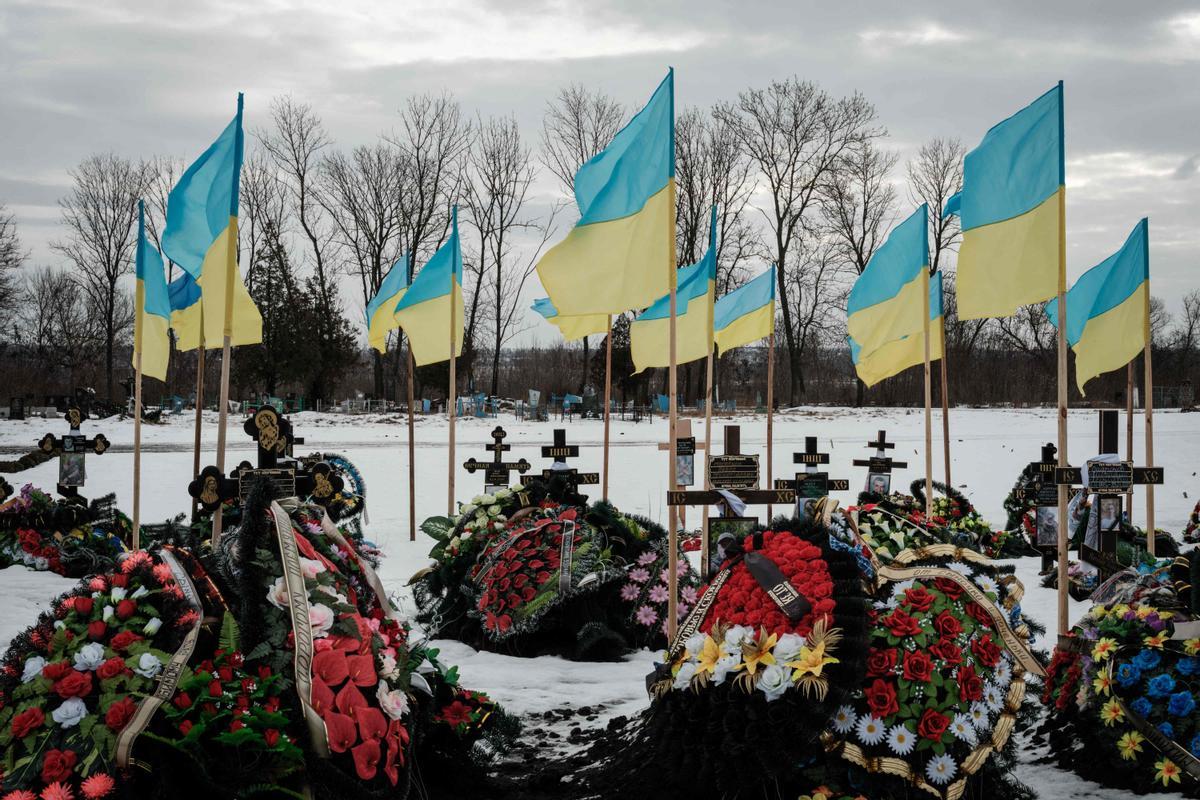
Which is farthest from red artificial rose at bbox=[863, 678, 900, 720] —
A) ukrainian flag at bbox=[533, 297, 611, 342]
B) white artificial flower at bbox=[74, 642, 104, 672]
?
ukrainian flag at bbox=[533, 297, 611, 342]

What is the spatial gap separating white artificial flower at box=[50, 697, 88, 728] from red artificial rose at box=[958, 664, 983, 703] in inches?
121

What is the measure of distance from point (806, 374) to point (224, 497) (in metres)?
57.9

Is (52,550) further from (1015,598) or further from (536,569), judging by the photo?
(1015,598)

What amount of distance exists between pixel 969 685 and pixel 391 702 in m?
2.22

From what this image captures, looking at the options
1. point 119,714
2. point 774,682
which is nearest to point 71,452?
point 119,714

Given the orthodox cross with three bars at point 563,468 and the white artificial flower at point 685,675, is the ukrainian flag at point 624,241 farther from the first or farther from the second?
the white artificial flower at point 685,675

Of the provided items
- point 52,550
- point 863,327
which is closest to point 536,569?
point 863,327

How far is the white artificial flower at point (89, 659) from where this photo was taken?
2955 millimetres

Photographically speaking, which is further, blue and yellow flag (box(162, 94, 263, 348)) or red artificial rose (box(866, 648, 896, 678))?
blue and yellow flag (box(162, 94, 263, 348))

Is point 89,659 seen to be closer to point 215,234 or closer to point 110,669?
point 110,669

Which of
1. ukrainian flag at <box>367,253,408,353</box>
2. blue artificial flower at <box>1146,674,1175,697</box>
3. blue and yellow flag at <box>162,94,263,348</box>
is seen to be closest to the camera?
blue artificial flower at <box>1146,674,1175,697</box>

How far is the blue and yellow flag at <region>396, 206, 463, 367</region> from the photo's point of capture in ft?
35.5

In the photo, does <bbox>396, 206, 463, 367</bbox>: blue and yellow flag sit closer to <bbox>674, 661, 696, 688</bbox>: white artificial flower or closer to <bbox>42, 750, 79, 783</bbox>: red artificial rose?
<bbox>674, 661, 696, 688</bbox>: white artificial flower

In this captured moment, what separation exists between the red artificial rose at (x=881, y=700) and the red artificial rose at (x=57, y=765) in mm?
2672
